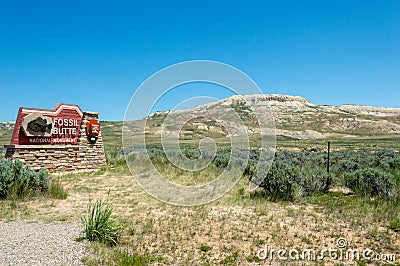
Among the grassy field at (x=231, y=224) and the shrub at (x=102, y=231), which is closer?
the grassy field at (x=231, y=224)

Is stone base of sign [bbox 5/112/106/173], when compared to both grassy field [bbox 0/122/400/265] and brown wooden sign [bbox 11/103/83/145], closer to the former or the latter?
brown wooden sign [bbox 11/103/83/145]

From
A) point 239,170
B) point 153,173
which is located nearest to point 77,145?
point 153,173

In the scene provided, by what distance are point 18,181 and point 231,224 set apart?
6698 mm

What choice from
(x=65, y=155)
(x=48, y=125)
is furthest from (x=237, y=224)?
(x=48, y=125)

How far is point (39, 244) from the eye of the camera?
4777 millimetres

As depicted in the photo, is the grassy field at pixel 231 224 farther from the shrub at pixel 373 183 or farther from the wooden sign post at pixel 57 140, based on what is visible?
the wooden sign post at pixel 57 140

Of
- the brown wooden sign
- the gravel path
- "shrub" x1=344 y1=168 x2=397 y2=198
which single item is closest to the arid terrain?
"shrub" x1=344 y1=168 x2=397 y2=198

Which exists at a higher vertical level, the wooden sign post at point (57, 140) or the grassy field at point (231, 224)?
the wooden sign post at point (57, 140)

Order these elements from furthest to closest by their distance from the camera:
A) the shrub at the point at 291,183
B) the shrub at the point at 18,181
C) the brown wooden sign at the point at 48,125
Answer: the brown wooden sign at the point at 48,125 < the shrub at the point at 291,183 < the shrub at the point at 18,181

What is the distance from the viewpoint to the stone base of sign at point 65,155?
1329 cm

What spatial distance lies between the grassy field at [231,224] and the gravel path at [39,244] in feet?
1.21

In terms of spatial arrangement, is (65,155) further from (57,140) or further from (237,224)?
(237,224)

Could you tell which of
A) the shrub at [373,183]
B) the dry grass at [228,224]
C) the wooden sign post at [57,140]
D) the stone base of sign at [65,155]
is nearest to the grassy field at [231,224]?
the dry grass at [228,224]

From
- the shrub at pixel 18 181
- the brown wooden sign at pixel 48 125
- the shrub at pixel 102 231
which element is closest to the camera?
the shrub at pixel 102 231
